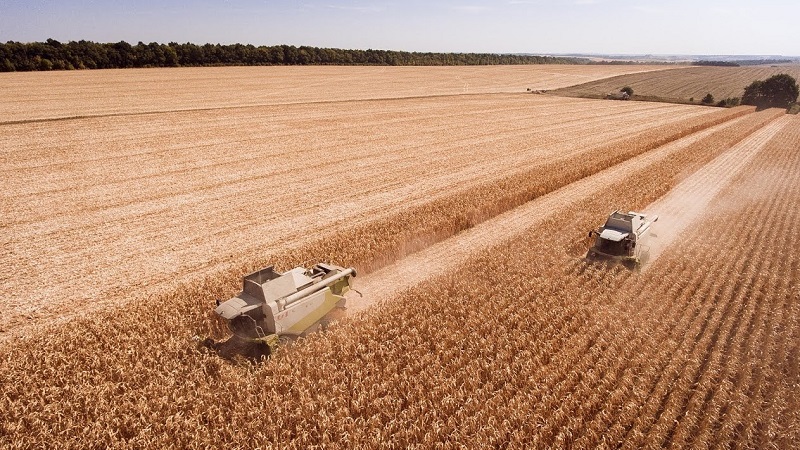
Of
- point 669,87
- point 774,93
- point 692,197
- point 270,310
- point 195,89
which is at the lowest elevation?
point 692,197

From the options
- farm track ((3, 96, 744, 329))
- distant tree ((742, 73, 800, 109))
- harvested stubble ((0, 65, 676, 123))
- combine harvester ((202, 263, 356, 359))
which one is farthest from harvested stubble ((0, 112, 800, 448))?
distant tree ((742, 73, 800, 109))

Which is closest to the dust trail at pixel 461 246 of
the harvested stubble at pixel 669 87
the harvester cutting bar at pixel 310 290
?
the harvester cutting bar at pixel 310 290

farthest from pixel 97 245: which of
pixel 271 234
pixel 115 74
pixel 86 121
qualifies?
pixel 115 74

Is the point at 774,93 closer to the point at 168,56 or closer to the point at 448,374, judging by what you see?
the point at 448,374

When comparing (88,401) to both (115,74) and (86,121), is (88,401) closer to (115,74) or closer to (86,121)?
(86,121)

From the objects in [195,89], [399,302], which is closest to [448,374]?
[399,302]
